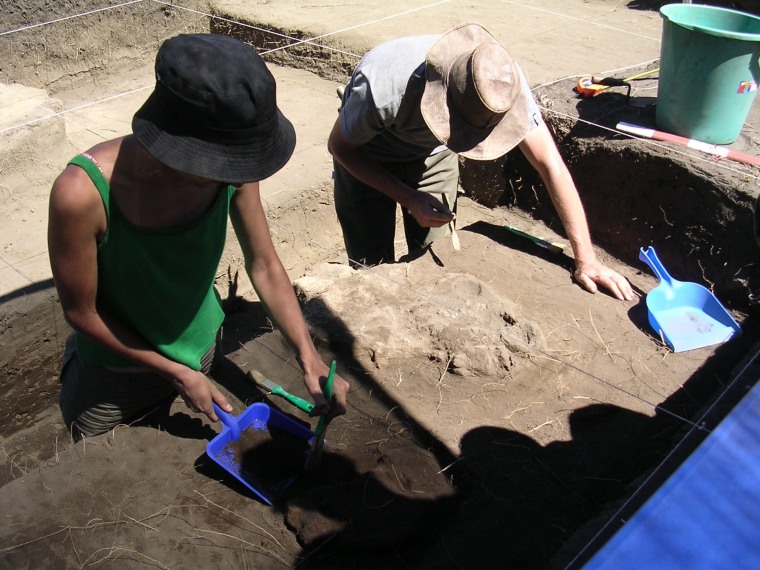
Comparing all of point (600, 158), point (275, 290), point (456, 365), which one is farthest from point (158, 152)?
point (600, 158)

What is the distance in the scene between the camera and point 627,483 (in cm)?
253

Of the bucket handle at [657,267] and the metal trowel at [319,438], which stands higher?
the metal trowel at [319,438]

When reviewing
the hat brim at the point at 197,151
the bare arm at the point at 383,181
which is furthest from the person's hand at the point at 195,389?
the bare arm at the point at 383,181

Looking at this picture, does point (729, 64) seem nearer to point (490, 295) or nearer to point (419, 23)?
point (490, 295)

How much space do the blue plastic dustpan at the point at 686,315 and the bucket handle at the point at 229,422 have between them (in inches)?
78.8

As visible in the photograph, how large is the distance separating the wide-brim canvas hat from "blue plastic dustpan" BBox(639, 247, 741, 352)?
4.13ft

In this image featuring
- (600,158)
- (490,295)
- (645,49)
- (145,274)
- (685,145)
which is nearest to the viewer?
(145,274)

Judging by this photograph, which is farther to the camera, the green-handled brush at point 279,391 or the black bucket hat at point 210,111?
the green-handled brush at point 279,391

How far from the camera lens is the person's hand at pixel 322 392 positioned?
2.15m

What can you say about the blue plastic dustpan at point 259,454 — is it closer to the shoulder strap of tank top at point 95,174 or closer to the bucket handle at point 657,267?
the shoulder strap of tank top at point 95,174

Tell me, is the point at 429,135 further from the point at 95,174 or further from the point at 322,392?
the point at 95,174

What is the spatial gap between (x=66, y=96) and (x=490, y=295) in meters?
5.51

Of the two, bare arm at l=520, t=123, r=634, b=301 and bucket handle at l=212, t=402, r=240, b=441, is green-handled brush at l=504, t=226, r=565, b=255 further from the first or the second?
bucket handle at l=212, t=402, r=240, b=441

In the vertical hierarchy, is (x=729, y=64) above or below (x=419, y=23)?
→ above
